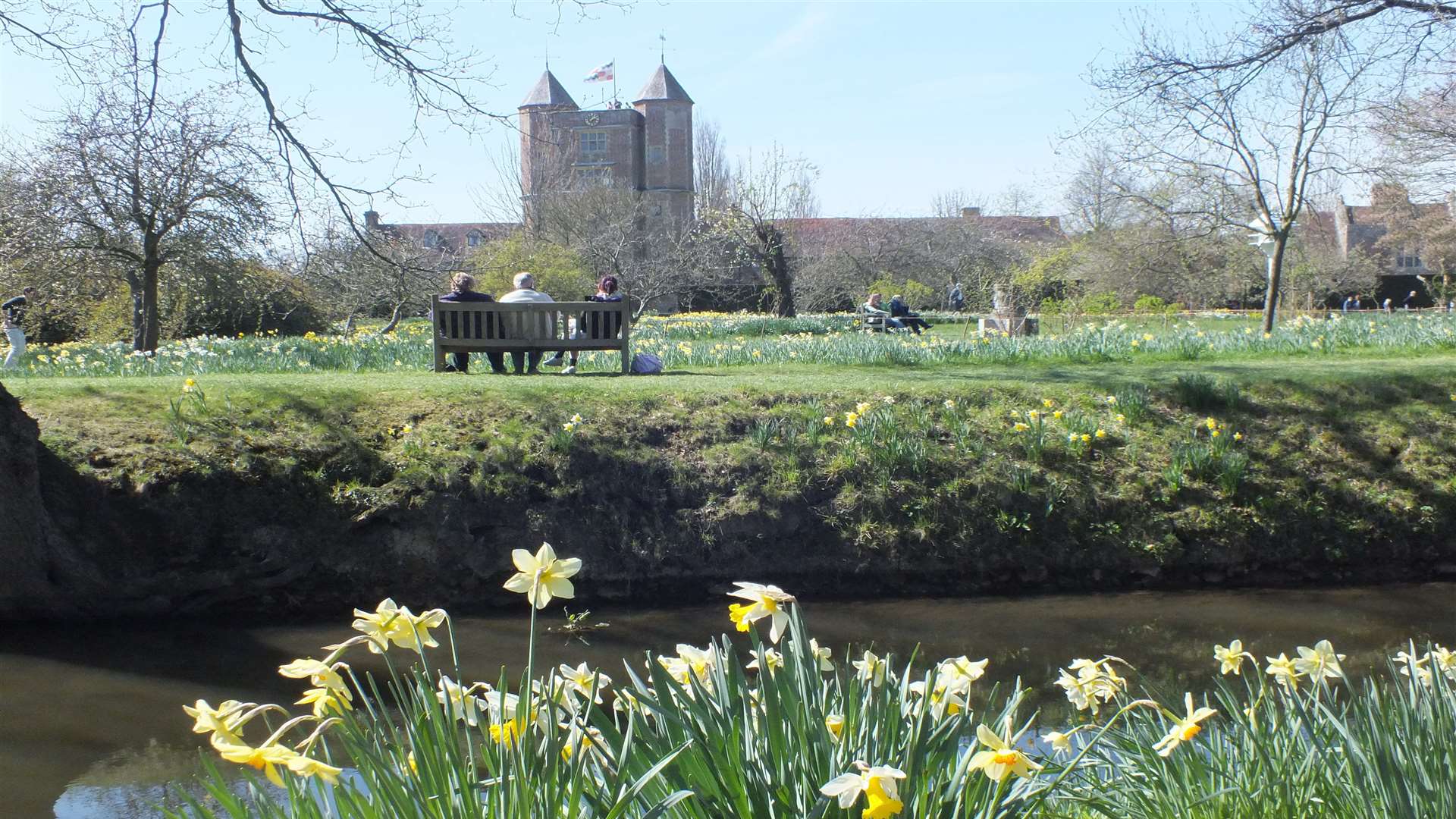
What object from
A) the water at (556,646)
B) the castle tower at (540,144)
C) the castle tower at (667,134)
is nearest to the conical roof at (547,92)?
the castle tower at (540,144)

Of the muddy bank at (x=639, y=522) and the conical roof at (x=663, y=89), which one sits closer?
the muddy bank at (x=639, y=522)

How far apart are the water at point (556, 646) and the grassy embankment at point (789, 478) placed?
376 mm

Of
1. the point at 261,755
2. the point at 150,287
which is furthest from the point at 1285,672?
the point at 150,287

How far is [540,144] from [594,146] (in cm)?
5032

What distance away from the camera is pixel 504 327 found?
10672 millimetres

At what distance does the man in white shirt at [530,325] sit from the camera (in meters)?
10.6

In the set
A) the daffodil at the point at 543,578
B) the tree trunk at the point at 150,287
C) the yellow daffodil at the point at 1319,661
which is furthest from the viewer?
the tree trunk at the point at 150,287

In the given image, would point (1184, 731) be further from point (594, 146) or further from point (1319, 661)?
point (594, 146)

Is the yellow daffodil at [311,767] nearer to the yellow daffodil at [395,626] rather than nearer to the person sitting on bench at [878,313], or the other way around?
the yellow daffodil at [395,626]

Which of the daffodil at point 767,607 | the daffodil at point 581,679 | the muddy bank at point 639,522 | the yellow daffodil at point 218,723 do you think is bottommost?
the muddy bank at point 639,522

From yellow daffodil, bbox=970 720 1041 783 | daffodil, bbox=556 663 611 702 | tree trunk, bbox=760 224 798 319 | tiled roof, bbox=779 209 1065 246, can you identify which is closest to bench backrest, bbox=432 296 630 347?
daffodil, bbox=556 663 611 702

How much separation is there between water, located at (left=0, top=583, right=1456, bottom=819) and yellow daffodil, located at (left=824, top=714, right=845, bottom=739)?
9.65 ft

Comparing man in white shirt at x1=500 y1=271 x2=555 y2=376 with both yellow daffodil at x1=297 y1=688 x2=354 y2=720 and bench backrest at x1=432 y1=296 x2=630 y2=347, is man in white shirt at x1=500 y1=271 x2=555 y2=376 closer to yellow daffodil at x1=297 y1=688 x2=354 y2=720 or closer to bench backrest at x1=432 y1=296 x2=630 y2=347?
bench backrest at x1=432 y1=296 x2=630 y2=347

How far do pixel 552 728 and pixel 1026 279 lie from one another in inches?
1088
